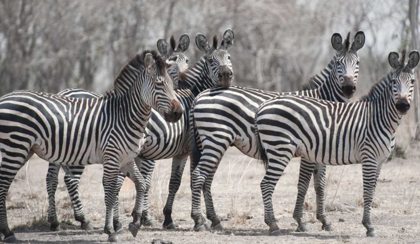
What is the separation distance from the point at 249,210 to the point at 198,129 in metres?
2.06

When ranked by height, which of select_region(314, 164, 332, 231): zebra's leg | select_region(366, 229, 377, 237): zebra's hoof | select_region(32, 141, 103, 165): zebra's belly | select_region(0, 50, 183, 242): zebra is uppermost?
select_region(0, 50, 183, 242): zebra

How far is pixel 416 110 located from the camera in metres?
14.5

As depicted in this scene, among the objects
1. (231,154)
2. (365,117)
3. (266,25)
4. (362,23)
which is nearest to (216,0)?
(266,25)

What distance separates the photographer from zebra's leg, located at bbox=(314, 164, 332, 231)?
8539 mm

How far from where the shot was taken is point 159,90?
24.5 feet

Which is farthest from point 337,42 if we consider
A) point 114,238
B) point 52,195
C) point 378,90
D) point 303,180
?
point 52,195

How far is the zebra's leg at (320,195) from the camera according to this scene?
854cm

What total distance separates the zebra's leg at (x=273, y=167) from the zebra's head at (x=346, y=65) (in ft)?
4.69

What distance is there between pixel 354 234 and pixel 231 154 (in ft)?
24.9

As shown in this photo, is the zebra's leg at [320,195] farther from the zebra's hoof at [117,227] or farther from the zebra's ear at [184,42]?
the zebra's ear at [184,42]

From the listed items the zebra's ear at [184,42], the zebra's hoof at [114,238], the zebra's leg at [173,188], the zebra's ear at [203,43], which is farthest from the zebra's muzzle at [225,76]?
the zebra's hoof at [114,238]

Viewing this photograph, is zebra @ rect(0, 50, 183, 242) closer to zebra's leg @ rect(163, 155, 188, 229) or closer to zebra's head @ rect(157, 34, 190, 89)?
zebra's leg @ rect(163, 155, 188, 229)

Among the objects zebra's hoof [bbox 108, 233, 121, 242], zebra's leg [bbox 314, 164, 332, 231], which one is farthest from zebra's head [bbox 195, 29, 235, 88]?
zebra's hoof [bbox 108, 233, 121, 242]

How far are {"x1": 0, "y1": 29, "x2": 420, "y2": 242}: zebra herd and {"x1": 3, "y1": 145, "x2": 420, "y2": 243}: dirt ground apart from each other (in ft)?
0.95
